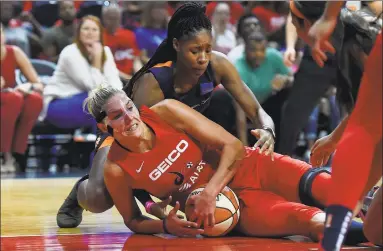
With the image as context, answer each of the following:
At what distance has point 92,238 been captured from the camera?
3.78 m

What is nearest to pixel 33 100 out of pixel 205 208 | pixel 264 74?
pixel 264 74

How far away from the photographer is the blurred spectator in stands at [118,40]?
27.0 feet

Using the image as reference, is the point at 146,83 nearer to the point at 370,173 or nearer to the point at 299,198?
the point at 299,198

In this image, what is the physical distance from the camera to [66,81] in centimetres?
745

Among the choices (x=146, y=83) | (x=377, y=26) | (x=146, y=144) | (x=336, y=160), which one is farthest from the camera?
(x=146, y=83)

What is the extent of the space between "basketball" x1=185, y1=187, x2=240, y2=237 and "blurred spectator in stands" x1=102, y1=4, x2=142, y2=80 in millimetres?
4762

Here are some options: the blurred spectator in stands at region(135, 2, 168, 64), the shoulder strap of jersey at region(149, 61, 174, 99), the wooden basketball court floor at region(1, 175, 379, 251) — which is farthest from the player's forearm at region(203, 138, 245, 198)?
the blurred spectator in stands at region(135, 2, 168, 64)

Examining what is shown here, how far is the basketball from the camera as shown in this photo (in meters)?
3.49

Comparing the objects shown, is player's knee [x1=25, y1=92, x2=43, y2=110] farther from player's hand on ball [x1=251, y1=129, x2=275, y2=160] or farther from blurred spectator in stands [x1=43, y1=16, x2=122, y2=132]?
player's hand on ball [x1=251, y1=129, x2=275, y2=160]

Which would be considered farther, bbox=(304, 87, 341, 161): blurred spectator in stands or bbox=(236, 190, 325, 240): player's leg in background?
bbox=(304, 87, 341, 161): blurred spectator in stands

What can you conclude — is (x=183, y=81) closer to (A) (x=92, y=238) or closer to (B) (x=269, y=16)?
(A) (x=92, y=238)

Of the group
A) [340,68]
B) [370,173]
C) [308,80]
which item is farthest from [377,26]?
[308,80]

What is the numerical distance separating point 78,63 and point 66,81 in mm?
249

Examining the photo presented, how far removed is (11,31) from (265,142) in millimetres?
5269
